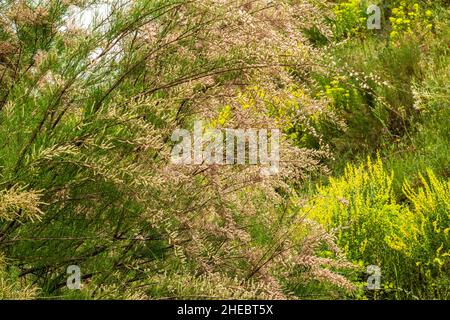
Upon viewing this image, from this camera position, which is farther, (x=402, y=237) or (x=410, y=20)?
(x=410, y=20)

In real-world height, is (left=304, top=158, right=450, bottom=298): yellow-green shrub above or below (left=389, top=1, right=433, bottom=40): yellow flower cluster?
below

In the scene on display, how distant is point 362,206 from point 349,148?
9.11ft

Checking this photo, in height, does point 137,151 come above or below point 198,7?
below

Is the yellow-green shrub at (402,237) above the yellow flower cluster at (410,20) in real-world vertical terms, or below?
below

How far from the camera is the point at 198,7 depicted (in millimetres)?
3547

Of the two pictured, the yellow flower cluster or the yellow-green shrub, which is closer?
the yellow-green shrub

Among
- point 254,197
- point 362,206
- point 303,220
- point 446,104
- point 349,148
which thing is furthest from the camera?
point 349,148

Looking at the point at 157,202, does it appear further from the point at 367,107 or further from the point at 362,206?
the point at 367,107

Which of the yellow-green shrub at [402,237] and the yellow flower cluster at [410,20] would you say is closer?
the yellow-green shrub at [402,237]

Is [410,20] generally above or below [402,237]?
above

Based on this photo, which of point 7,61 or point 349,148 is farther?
point 349,148
